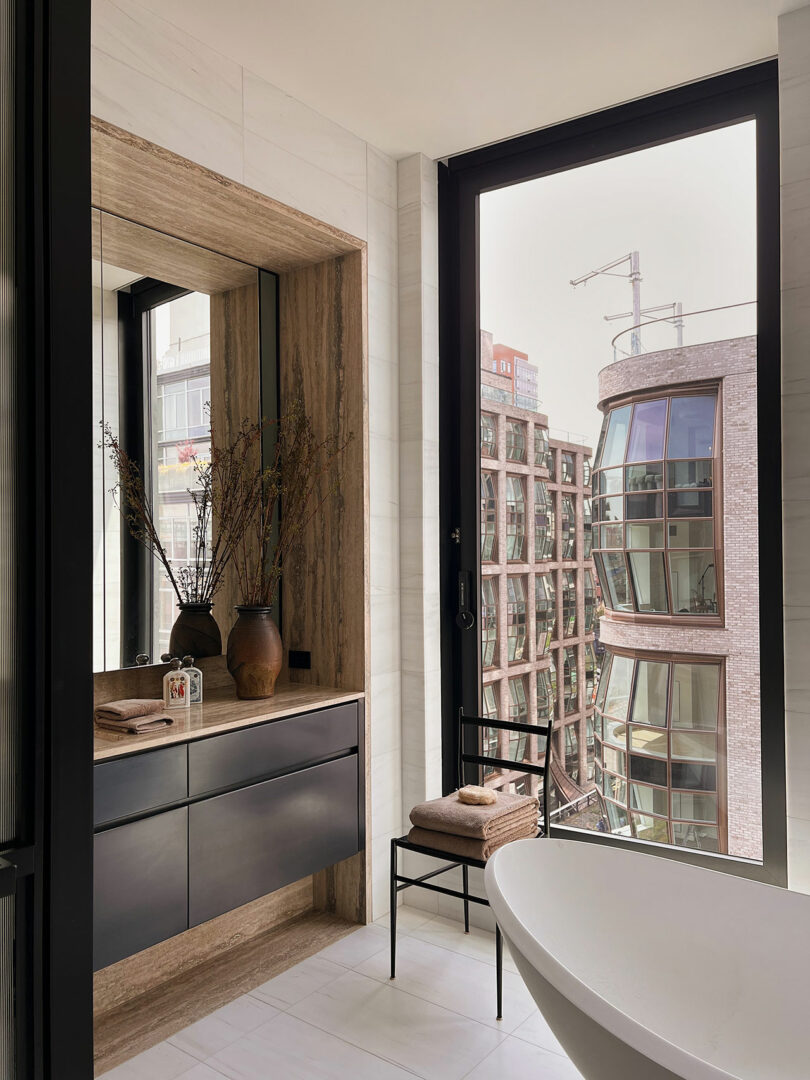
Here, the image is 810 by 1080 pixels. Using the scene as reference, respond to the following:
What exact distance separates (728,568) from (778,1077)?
1324mm

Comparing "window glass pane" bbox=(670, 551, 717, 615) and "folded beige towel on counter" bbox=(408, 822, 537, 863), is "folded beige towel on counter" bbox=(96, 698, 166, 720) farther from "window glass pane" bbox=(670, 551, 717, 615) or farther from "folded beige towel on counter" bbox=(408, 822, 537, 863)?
"window glass pane" bbox=(670, 551, 717, 615)

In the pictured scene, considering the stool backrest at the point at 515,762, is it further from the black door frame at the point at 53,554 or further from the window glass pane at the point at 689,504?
the black door frame at the point at 53,554

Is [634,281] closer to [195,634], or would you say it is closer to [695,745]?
[695,745]

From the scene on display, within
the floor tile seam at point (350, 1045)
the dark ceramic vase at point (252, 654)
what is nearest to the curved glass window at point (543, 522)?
the dark ceramic vase at point (252, 654)

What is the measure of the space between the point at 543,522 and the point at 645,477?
432 millimetres

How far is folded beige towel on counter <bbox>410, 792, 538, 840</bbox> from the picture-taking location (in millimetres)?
2314

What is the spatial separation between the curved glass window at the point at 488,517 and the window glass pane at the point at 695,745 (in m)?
0.93

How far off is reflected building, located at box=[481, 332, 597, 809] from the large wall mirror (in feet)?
3.09

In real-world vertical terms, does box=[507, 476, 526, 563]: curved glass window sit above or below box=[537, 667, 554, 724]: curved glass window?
above

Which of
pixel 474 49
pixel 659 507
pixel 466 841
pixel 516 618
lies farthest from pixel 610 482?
pixel 474 49

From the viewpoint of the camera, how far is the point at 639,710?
103 inches

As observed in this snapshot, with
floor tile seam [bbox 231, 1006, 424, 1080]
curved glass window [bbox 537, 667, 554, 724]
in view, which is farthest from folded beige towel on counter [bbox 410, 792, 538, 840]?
floor tile seam [bbox 231, 1006, 424, 1080]

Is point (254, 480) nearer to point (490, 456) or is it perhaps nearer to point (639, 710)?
point (490, 456)

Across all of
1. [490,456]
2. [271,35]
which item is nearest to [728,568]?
[490,456]
